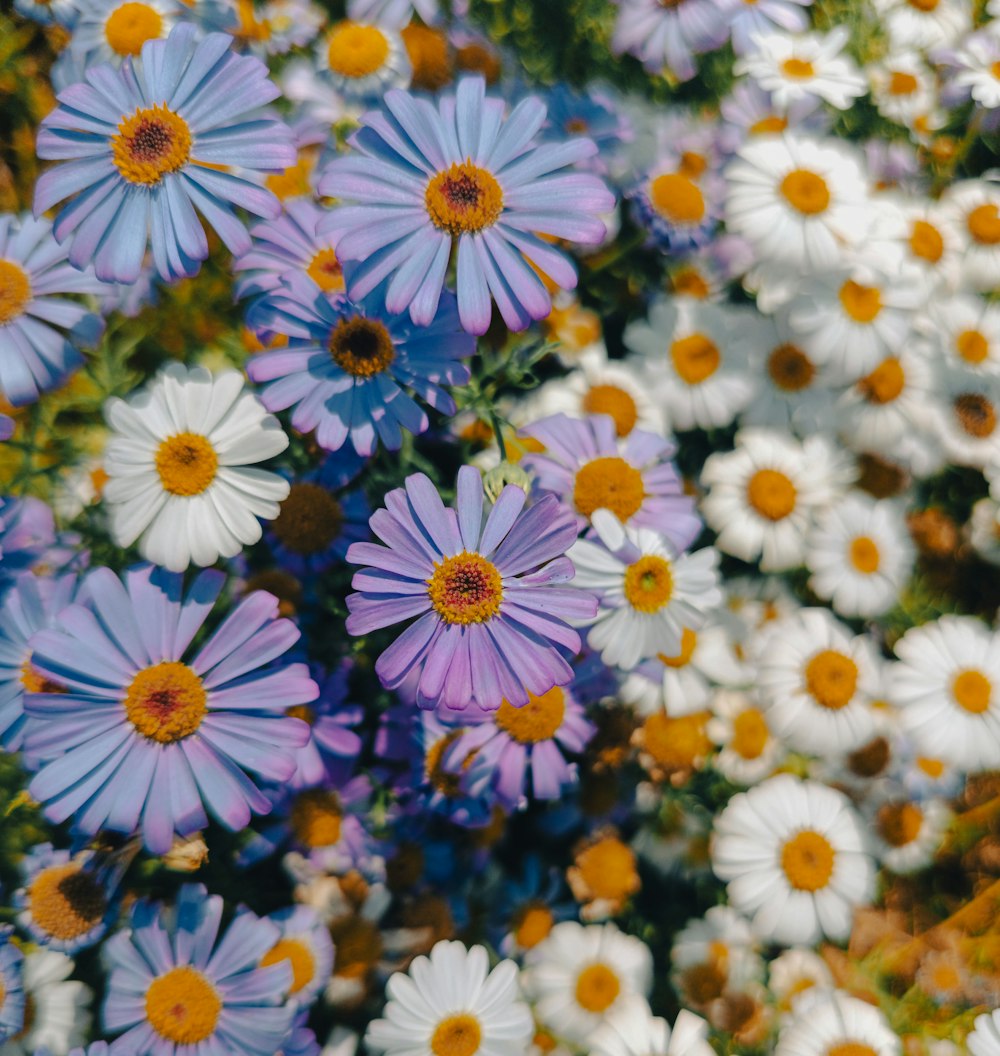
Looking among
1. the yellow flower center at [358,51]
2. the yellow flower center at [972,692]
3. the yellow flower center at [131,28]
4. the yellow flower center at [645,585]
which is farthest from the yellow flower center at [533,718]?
the yellow flower center at [131,28]

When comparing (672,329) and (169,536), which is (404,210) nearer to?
(169,536)

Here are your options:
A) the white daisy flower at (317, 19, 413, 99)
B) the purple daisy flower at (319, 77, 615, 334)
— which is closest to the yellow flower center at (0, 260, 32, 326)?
the purple daisy flower at (319, 77, 615, 334)

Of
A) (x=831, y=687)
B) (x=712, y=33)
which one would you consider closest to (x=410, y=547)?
(x=831, y=687)

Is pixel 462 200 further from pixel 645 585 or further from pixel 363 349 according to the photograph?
pixel 645 585

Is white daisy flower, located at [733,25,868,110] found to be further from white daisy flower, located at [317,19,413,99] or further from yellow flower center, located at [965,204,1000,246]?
white daisy flower, located at [317,19,413,99]

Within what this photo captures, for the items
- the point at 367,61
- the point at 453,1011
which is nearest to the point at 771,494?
the point at 453,1011

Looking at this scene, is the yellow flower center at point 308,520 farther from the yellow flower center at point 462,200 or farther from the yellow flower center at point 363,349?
the yellow flower center at point 462,200

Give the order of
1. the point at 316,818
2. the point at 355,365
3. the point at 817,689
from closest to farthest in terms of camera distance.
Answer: the point at 355,365 → the point at 316,818 → the point at 817,689
